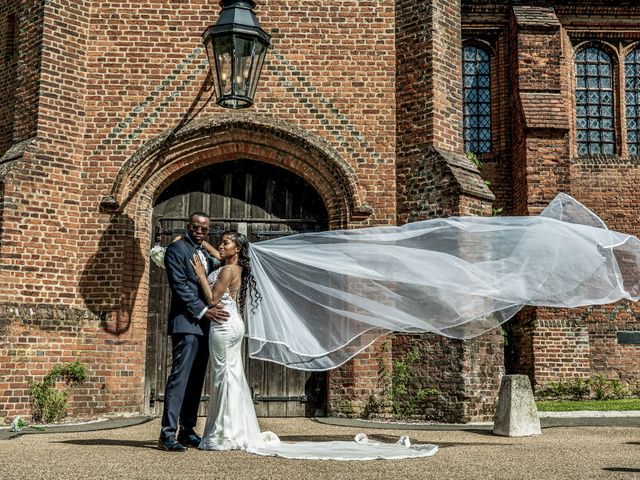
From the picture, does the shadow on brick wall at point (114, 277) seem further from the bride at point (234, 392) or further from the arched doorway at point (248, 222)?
the bride at point (234, 392)

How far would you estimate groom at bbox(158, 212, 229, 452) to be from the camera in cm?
695

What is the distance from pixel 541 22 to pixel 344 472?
14.6 meters

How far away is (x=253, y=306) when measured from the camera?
7.61 m

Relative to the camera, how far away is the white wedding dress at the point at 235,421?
266 inches

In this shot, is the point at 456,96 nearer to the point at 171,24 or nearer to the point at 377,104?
the point at 377,104

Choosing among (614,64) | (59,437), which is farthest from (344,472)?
(614,64)

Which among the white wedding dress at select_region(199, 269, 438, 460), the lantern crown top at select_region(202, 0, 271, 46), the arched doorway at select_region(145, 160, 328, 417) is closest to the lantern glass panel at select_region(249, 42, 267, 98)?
the lantern crown top at select_region(202, 0, 271, 46)

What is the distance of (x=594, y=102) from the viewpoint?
18.9 meters

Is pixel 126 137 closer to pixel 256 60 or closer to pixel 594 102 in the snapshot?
pixel 256 60

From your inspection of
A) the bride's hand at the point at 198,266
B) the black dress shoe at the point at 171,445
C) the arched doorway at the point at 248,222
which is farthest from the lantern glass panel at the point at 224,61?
the black dress shoe at the point at 171,445

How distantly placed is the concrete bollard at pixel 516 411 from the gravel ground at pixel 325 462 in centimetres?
21

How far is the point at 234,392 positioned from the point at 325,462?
1.25 meters

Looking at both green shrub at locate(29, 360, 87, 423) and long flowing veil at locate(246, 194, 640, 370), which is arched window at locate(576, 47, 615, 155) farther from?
green shrub at locate(29, 360, 87, 423)

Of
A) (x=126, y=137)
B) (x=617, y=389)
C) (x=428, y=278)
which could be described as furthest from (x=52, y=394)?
Result: (x=617, y=389)
